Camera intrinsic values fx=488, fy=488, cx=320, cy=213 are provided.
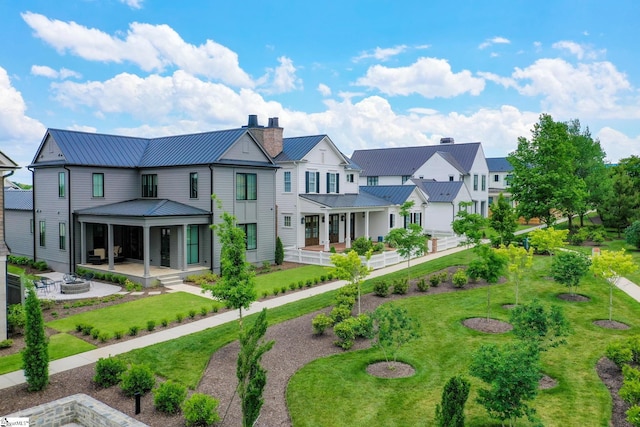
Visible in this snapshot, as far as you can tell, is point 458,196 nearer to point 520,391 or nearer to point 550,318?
point 550,318

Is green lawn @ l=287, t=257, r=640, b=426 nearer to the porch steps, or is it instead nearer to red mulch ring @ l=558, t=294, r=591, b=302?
red mulch ring @ l=558, t=294, r=591, b=302

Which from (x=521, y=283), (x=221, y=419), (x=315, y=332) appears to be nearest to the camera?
(x=221, y=419)

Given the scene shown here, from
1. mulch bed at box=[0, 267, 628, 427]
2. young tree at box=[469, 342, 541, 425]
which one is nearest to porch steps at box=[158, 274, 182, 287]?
mulch bed at box=[0, 267, 628, 427]

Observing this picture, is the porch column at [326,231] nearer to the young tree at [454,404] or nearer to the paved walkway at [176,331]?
the paved walkway at [176,331]

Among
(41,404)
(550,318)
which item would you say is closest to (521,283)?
(550,318)

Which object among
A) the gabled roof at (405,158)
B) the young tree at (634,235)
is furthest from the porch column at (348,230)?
the gabled roof at (405,158)
